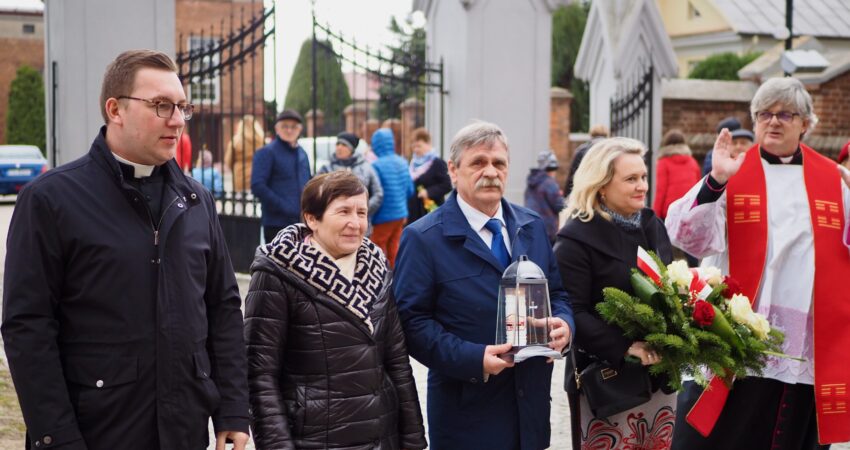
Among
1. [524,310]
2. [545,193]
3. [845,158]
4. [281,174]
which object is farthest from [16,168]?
[524,310]

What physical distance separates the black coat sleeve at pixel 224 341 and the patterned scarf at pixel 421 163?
8838 millimetres

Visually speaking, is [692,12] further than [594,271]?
Yes

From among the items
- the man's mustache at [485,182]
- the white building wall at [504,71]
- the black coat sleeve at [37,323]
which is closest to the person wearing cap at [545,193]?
the white building wall at [504,71]

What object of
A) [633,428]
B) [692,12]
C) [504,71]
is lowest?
[633,428]

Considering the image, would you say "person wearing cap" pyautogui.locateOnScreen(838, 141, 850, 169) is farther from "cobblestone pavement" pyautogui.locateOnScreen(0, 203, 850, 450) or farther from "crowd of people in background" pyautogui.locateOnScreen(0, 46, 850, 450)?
"cobblestone pavement" pyautogui.locateOnScreen(0, 203, 850, 450)

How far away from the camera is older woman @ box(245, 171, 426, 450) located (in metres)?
3.74

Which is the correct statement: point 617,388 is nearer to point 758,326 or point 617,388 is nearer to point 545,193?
point 758,326

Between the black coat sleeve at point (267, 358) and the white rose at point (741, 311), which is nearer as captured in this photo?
the black coat sleeve at point (267, 358)

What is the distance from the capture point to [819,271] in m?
4.83

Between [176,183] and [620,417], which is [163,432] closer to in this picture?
[176,183]

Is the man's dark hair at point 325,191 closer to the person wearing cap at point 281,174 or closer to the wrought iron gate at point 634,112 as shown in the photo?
the person wearing cap at point 281,174

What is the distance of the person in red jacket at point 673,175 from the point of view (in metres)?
11.8

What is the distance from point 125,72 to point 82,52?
7939 millimetres

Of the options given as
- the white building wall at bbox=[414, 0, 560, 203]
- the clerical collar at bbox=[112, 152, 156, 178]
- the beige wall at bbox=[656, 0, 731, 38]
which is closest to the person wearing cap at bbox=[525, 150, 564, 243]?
the white building wall at bbox=[414, 0, 560, 203]
